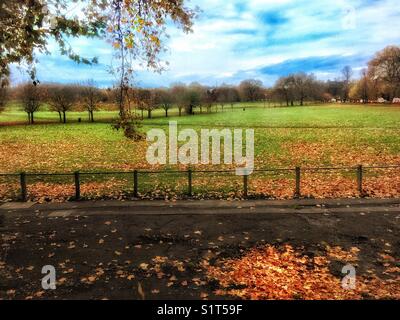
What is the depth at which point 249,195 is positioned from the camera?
51.5 feet

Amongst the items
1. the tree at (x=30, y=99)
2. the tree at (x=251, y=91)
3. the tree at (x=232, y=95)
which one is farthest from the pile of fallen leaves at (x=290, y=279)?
the tree at (x=251, y=91)

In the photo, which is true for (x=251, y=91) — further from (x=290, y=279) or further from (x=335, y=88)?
(x=290, y=279)

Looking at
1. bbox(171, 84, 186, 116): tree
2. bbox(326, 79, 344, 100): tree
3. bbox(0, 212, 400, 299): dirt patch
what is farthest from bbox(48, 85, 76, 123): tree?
bbox(326, 79, 344, 100): tree

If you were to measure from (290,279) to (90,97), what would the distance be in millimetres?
61600

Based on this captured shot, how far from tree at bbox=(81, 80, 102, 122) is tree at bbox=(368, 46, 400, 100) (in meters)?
64.6

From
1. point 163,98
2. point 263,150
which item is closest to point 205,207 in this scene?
point 263,150

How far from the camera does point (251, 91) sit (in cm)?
13862

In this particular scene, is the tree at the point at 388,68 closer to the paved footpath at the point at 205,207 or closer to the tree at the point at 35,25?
the paved footpath at the point at 205,207

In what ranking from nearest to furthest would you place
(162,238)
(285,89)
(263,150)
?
1. (162,238)
2. (263,150)
3. (285,89)

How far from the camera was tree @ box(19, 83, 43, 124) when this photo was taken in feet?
197

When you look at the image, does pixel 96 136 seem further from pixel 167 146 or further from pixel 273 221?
pixel 273 221

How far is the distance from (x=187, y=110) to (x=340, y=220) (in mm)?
68850

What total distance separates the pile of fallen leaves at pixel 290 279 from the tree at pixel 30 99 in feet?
189
